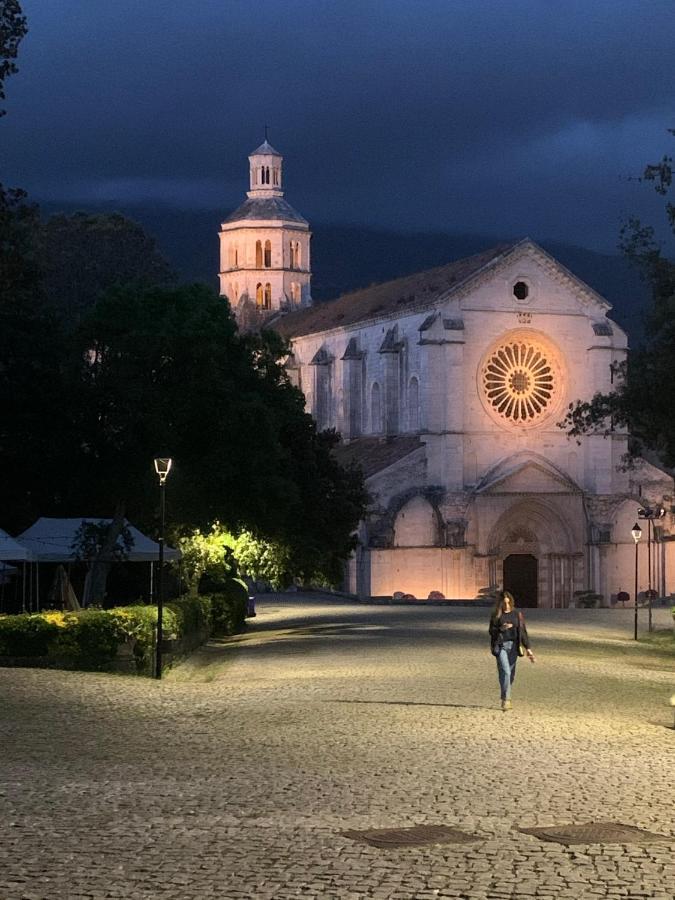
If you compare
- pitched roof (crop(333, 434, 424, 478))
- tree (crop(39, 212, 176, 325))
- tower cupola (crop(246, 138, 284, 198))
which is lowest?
pitched roof (crop(333, 434, 424, 478))

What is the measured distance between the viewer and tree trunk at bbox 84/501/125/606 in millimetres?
36497

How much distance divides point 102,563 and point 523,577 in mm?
42342

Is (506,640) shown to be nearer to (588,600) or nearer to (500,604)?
(500,604)

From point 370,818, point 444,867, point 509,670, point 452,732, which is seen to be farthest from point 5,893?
point 509,670

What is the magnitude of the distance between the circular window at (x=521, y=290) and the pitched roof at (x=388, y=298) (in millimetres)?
1718

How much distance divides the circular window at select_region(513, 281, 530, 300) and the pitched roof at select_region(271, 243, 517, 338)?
172 centimetres

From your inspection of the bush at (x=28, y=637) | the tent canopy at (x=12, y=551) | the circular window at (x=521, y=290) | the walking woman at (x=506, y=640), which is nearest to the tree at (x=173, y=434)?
the tent canopy at (x=12, y=551)

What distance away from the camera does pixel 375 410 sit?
81688mm

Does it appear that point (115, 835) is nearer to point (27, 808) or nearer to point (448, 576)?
point (27, 808)

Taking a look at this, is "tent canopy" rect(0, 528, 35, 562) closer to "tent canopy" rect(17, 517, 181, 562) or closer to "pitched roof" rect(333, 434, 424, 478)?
"tent canopy" rect(17, 517, 181, 562)

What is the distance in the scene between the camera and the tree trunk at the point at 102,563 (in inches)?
1437

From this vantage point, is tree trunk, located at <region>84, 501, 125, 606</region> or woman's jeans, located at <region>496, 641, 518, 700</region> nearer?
woman's jeans, located at <region>496, 641, 518, 700</region>

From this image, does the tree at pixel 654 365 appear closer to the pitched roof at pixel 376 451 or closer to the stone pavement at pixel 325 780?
the stone pavement at pixel 325 780

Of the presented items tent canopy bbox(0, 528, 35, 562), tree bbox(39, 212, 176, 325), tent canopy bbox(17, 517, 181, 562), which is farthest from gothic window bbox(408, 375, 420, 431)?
tent canopy bbox(0, 528, 35, 562)
